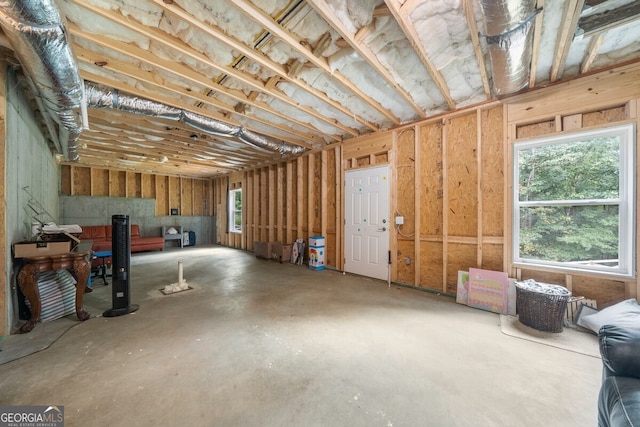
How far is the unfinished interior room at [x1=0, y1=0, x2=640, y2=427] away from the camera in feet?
5.00

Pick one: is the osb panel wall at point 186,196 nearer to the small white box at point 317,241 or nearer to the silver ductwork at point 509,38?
the small white box at point 317,241

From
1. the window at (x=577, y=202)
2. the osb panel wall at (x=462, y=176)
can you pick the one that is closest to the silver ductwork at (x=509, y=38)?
the osb panel wall at (x=462, y=176)

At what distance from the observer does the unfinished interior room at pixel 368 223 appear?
1.53 metres

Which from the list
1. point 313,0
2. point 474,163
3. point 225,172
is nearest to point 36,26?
point 313,0

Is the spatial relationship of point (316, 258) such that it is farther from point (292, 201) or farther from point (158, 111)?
point (158, 111)

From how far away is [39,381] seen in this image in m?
1.63

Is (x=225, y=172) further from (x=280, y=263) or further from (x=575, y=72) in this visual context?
(x=575, y=72)

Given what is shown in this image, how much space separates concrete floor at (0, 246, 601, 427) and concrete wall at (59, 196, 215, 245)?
5.88 meters

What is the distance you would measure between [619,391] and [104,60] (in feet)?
14.1

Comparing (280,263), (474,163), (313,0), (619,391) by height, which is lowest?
(280,263)

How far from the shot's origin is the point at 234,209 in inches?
339

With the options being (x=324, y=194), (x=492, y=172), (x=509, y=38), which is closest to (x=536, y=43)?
(x=509, y=38)

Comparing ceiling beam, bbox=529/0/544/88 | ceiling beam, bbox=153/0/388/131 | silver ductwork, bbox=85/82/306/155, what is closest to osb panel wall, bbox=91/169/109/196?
silver ductwork, bbox=85/82/306/155

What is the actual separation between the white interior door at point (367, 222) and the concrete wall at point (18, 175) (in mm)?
4321
